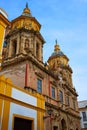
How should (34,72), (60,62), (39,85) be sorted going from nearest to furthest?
(34,72), (39,85), (60,62)

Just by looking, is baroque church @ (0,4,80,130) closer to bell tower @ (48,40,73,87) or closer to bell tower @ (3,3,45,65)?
bell tower @ (3,3,45,65)

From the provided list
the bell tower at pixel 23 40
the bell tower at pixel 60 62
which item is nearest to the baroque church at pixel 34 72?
the bell tower at pixel 23 40

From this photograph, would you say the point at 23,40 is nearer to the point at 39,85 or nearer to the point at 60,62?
the point at 39,85

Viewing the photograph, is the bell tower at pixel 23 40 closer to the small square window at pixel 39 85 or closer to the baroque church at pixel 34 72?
the baroque church at pixel 34 72

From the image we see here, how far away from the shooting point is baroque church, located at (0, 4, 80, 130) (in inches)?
661

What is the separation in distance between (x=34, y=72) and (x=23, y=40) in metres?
4.73

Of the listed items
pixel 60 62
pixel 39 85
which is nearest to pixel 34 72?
pixel 39 85

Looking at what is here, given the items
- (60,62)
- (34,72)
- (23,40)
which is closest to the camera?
(34,72)

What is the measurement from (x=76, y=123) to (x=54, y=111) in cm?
796

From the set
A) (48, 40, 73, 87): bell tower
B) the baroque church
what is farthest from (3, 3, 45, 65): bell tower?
(48, 40, 73, 87): bell tower

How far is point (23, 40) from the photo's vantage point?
2006 cm

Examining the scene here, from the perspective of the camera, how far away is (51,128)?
16891 millimetres

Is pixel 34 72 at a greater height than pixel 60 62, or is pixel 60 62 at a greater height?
pixel 60 62

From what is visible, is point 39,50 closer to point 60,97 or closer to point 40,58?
point 40,58
